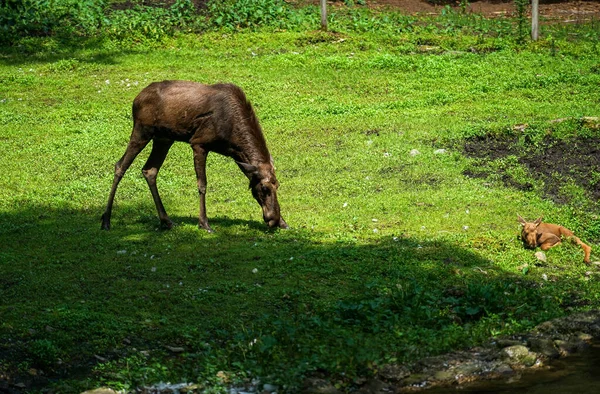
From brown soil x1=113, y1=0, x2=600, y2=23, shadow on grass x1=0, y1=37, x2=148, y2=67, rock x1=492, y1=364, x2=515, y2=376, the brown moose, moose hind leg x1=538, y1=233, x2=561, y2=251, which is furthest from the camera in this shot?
brown soil x1=113, y1=0, x2=600, y2=23

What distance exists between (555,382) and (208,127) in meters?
6.06

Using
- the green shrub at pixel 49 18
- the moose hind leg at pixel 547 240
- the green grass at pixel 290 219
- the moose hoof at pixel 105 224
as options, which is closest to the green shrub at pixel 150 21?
the green shrub at pixel 49 18

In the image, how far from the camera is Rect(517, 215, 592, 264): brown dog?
1152 cm

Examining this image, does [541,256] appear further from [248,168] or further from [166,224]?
[166,224]

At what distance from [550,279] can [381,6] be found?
56.3 ft

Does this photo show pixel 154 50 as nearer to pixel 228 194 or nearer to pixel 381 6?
pixel 381 6

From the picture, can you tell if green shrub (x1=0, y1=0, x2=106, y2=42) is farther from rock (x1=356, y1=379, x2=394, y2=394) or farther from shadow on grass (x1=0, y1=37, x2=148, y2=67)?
rock (x1=356, y1=379, x2=394, y2=394)

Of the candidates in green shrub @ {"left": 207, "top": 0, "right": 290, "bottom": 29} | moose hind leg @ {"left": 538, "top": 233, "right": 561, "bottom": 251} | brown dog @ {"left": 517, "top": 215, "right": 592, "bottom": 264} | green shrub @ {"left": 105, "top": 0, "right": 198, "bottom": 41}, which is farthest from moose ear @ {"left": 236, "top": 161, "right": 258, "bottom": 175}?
green shrub @ {"left": 207, "top": 0, "right": 290, "bottom": 29}

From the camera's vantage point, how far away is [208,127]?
1259 cm

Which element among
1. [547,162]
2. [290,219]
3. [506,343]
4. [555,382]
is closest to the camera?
[555,382]

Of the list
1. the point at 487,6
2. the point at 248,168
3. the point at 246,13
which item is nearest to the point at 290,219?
the point at 248,168

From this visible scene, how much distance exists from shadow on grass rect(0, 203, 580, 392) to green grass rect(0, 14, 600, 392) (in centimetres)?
3

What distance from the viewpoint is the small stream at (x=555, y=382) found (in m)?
8.45

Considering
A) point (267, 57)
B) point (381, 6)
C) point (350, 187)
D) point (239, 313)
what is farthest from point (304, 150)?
point (381, 6)
